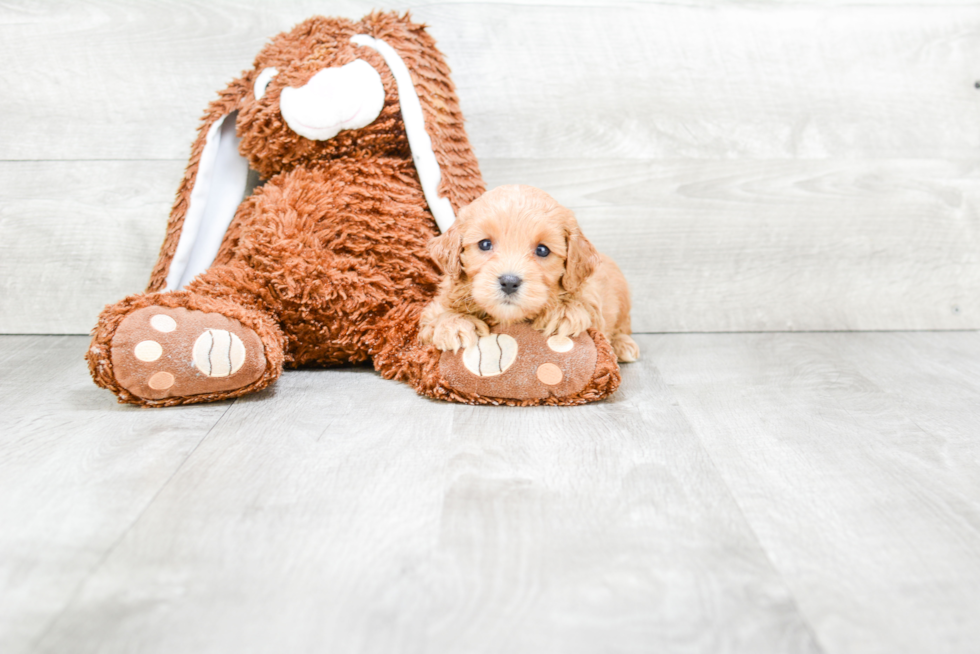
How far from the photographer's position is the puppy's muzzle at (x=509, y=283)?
127cm

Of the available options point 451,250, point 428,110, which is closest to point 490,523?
point 451,250

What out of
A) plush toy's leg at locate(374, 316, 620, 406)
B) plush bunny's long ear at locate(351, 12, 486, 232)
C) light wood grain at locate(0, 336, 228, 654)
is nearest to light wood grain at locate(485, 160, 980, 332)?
plush bunny's long ear at locate(351, 12, 486, 232)

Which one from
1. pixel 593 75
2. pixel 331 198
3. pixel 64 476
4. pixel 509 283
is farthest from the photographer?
pixel 593 75

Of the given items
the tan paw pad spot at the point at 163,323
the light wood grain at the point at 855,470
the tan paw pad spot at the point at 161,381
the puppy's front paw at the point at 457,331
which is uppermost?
the tan paw pad spot at the point at 163,323

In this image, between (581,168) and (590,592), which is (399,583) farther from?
(581,168)

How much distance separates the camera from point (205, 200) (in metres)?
1.68

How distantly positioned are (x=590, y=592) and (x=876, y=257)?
1570 mm

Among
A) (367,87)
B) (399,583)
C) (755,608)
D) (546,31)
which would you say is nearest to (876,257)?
(546,31)

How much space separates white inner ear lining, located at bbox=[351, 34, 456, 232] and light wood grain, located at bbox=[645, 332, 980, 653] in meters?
0.59

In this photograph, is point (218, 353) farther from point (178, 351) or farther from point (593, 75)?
point (593, 75)

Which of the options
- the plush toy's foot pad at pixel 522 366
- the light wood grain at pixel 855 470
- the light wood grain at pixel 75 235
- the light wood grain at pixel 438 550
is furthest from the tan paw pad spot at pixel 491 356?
the light wood grain at pixel 75 235

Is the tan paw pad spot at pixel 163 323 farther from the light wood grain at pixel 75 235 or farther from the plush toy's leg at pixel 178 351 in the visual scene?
the light wood grain at pixel 75 235

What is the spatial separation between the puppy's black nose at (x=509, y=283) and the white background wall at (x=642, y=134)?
718 millimetres

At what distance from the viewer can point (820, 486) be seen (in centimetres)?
107
